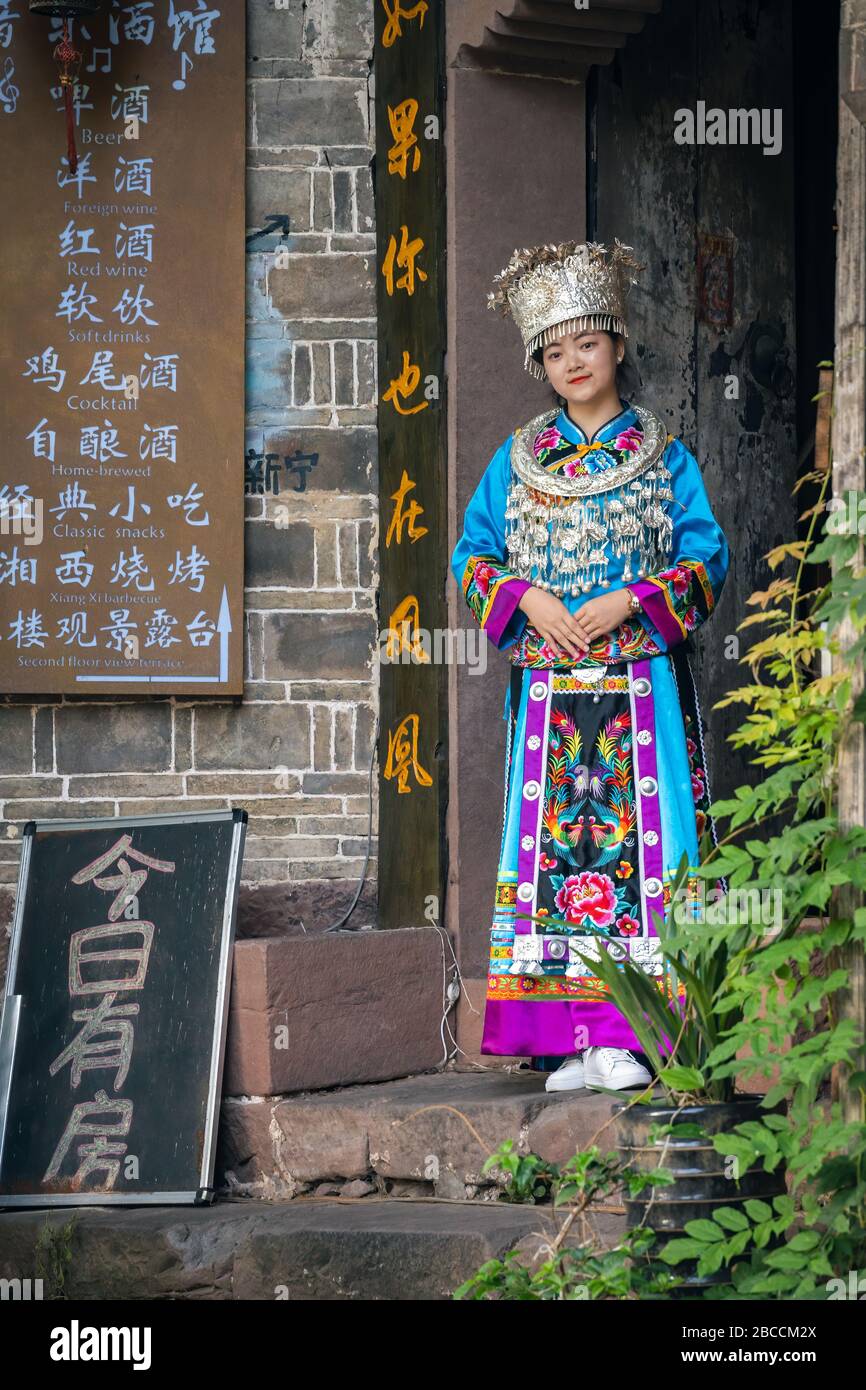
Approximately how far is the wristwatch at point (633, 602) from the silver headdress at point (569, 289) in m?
0.68

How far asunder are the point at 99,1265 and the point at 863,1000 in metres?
2.17

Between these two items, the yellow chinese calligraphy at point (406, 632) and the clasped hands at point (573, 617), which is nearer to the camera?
the clasped hands at point (573, 617)

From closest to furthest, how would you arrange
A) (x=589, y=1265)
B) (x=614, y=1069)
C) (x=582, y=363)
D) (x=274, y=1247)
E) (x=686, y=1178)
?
1. (x=589, y=1265)
2. (x=686, y=1178)
3. (x=274, y=1247)
4. (x=614, y=1069)
5. (x=582, y=363)

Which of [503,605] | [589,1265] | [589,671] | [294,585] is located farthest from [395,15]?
[589,1265]

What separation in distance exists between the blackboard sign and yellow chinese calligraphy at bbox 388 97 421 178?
195 centimetres

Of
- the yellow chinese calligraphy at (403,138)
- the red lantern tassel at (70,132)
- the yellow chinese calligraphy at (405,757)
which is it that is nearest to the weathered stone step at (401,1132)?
the yellow chinese calligraphy at (405,757)

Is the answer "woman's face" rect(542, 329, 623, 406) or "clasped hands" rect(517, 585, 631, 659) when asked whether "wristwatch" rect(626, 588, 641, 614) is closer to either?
"clasped hands" rect(517, 585, 631, 659)

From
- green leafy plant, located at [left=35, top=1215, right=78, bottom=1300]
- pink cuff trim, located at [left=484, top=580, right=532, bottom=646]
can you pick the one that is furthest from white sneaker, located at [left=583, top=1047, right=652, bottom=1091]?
green leafy plant, located at [left=35, top=1215, right=78, bottom=1300]

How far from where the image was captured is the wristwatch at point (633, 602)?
4859 millimetres

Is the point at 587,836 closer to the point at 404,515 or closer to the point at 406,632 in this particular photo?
the point at 406,632

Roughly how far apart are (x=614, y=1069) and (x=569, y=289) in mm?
1920

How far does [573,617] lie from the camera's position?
4918mm

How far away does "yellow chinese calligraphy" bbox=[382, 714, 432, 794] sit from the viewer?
5691 mm

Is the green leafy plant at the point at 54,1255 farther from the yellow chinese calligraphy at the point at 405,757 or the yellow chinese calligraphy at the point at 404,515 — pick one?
the yellow chinese calligraphy at the point at 404,515
